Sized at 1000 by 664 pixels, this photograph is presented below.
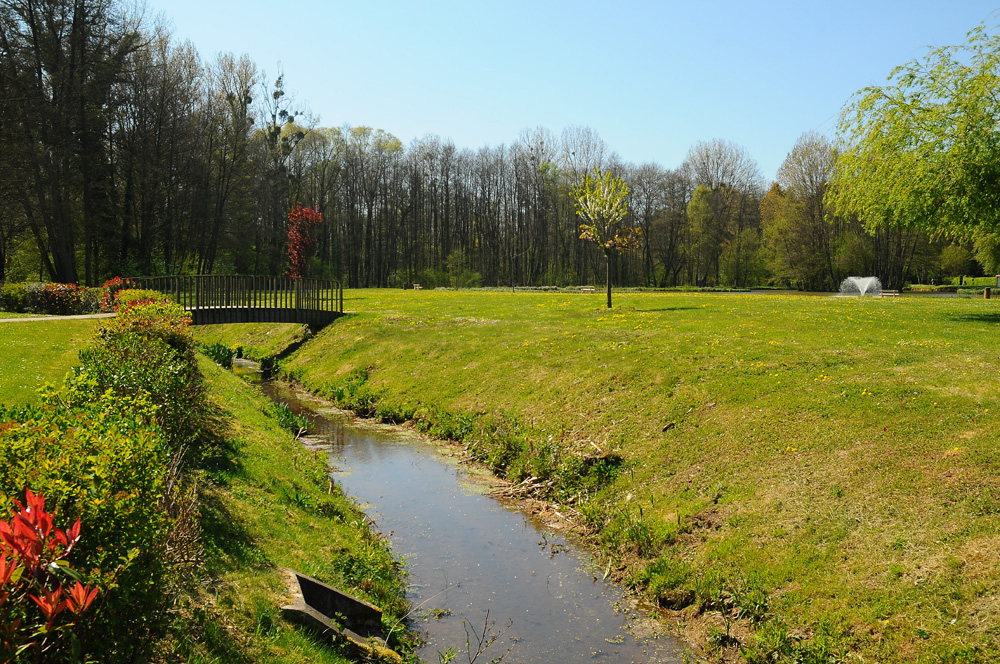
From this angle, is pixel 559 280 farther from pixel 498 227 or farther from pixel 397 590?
pixel 397 590

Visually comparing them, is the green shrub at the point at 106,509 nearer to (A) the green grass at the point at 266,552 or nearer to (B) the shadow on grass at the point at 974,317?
(A) the green grass at the point at 266,552

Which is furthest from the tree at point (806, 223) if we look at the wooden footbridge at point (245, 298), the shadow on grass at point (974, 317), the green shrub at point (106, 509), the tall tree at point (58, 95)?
the green shrub at point (106, 509)

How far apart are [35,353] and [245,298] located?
14802 millimetres

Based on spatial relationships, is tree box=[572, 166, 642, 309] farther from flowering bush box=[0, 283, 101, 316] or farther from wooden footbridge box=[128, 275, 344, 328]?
flowering bush box=[0, 283, 101, 316]

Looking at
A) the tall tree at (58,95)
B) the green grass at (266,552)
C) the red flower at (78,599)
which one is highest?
the tall tree at (58,95)

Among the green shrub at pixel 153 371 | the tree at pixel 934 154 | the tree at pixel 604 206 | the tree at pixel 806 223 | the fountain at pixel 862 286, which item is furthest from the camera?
the tree at pixel 806 223

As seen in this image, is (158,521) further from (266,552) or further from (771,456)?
(771,456)

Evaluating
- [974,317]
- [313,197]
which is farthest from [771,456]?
[313,197]

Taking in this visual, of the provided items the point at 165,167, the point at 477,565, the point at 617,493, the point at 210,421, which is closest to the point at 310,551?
the point at 477,565

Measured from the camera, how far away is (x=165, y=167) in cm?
4412

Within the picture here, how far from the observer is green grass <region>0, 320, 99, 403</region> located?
948cm

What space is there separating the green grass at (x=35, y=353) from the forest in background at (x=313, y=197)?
19601mm

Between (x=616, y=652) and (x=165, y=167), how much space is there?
1806 inches

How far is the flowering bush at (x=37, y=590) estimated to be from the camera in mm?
2945
